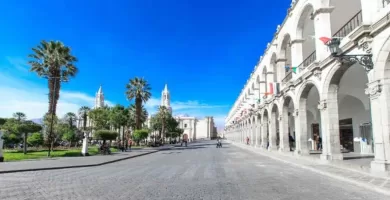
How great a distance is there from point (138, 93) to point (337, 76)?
4055 cm

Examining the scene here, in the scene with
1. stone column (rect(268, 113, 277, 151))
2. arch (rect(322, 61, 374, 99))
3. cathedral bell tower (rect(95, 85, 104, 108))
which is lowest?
stone column (rect(268, 113, 277, 151))

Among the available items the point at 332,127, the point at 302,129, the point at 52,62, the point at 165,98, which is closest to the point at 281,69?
the point at 302,129

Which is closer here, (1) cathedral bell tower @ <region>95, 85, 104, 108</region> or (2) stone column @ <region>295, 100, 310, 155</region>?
(2) stone column @ <region>295, 100, 310, 155</region>

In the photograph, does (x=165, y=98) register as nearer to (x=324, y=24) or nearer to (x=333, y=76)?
(x=324, y=24)

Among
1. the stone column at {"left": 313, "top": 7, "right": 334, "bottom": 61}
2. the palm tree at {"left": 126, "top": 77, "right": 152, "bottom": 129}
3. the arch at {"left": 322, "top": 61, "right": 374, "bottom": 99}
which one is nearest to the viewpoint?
the arch at {"left": 322, "top": 61, "right": 374, "bottom": 99}

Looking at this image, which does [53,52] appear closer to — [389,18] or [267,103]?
[267,103]

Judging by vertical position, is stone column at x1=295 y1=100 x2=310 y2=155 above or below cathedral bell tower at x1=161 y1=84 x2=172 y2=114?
below

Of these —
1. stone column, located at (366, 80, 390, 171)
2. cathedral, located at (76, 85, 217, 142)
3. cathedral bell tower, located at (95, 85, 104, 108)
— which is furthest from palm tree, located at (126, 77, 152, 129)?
cathedral bell tower, located at (95, 85, 104, 108)

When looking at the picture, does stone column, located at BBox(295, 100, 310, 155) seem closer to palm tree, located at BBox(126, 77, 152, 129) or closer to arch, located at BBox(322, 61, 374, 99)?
arch, located at BBox(322, 61, 374, 99)

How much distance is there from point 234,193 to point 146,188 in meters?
2.78

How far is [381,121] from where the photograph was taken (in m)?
10.6

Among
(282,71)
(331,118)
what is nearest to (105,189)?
(331,118)

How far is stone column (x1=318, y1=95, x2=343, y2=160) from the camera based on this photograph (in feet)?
49.8

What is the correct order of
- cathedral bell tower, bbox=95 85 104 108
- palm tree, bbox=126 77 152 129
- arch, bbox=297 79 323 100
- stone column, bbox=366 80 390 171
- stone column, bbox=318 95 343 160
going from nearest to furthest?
1. stone column, bbox=366 80 390 171
2. stone column, bbox=318 95 343 160
3. arch, bbox=297 79 323 100
4. palm tree, bbox=126 77 152 129
5. cathedral bell tower, bbox=95 85 104 108
